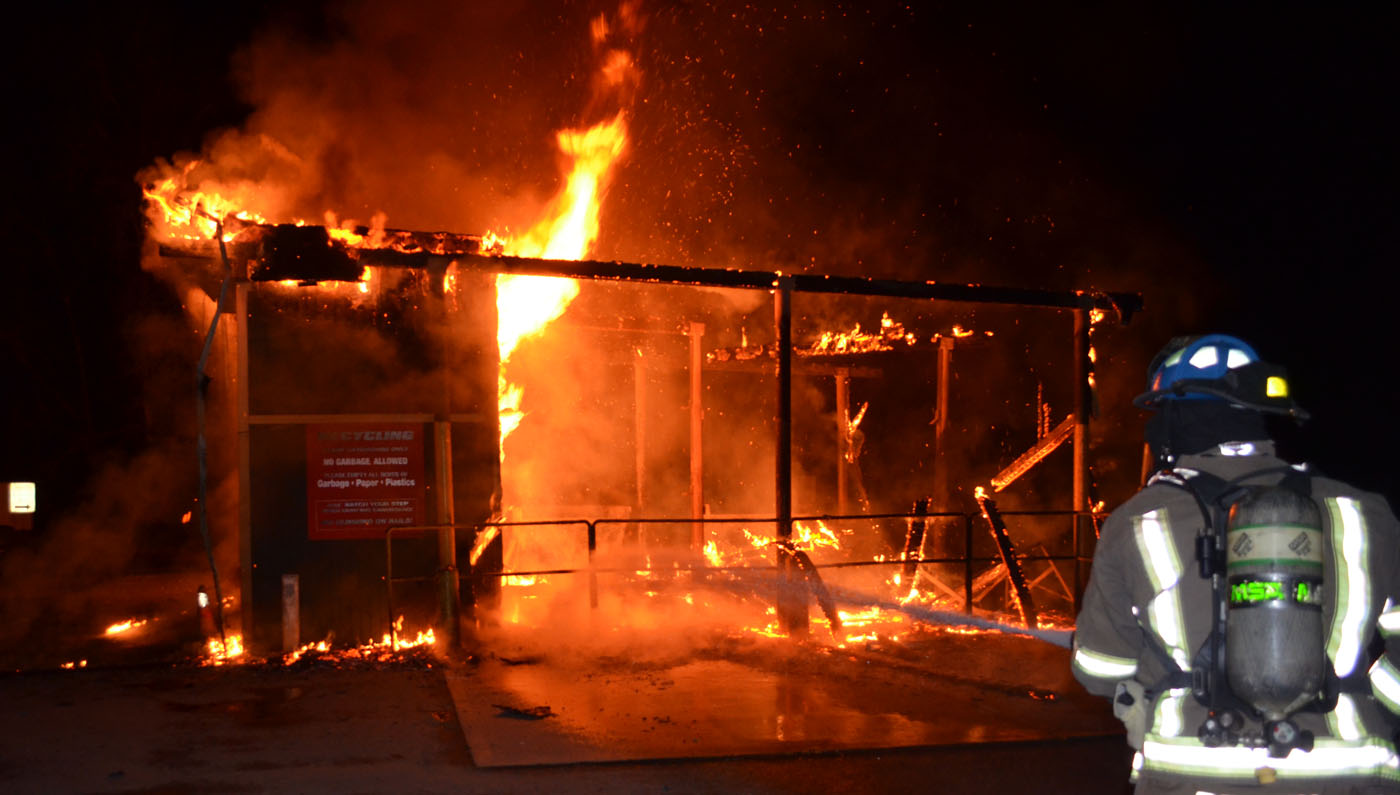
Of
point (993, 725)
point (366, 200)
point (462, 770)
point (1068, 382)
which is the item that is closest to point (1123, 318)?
point (1068, 382)

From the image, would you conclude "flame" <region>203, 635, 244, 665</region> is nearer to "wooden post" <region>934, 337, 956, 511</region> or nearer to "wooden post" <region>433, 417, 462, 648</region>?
"wooden post" <region>433, 417, 462, 648</region>

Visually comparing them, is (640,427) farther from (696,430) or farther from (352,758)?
(352,758)

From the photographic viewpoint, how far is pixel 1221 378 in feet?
9.28

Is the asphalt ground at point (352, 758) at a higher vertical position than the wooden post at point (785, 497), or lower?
lower

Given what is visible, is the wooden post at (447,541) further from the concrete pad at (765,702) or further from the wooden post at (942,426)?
the wooden post at (942,426)

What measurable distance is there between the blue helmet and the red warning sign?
281 inches

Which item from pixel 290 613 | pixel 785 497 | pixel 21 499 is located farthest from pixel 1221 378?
pixel 21 499

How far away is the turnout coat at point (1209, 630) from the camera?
2.62 meters

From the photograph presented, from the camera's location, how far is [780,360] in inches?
380

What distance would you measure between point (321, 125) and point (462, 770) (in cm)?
1100

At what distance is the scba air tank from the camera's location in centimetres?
240

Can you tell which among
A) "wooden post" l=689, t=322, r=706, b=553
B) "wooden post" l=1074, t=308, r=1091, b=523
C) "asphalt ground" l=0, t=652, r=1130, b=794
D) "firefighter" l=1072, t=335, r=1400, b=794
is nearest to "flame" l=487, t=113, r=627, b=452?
"wooden post" l=689, t=322, r=706, b=553

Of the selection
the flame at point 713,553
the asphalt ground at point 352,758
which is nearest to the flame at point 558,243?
the flame at point 713,553

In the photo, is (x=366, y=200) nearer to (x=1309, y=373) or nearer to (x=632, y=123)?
(x=632, y=123)
